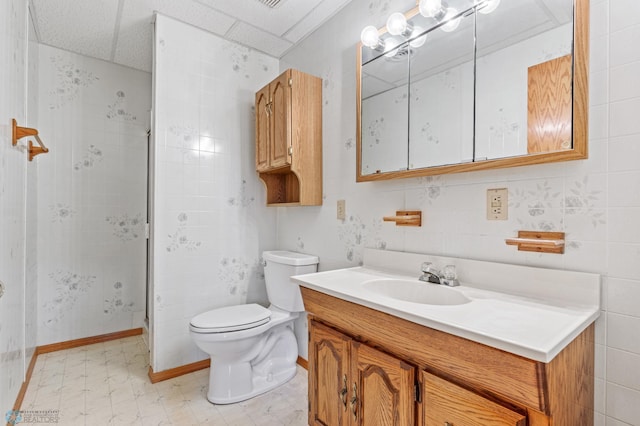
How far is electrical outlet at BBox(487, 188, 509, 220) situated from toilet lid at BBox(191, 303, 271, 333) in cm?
138

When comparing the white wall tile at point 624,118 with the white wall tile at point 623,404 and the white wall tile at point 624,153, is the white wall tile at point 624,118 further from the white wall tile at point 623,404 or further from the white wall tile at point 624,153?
the white wall tile at point 623,404

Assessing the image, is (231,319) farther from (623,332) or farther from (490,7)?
(490,7)

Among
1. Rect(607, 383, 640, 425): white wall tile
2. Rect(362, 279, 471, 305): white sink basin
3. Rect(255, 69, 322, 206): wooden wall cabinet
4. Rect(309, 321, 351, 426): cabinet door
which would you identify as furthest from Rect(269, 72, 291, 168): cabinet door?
Rect(607, 383, 640, 425): white wall tile

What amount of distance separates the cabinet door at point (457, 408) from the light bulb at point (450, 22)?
4.47 feet

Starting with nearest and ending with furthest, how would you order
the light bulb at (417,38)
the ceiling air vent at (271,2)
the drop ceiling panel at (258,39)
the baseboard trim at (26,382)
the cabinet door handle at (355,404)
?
the cabinet door handle at (355,404) → the light bulb at (417,38) → the baseboard trim at (26,382) → the ceiling air vent at (271,2) → the drop ceiling panel at (258,39)

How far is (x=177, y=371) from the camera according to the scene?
2.09 m

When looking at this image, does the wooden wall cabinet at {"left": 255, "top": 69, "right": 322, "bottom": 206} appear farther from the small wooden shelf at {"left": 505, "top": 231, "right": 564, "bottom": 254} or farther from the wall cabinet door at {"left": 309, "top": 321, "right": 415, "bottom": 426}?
the small wooden shelf at {"left": 505, "top": 231, "right": 564, "bottom": 254}

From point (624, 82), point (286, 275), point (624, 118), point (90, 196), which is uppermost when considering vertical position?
point (624, 82)

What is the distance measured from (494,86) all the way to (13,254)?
225 cm

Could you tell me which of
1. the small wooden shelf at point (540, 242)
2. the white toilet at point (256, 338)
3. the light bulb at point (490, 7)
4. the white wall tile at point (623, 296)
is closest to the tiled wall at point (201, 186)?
the white toilet at point (256, 338)

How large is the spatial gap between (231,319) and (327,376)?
0.79 m

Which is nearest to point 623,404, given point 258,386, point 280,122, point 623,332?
point 623,332

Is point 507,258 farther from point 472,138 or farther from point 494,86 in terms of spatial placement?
point 494,86

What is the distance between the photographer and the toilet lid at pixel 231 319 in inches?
68.8
